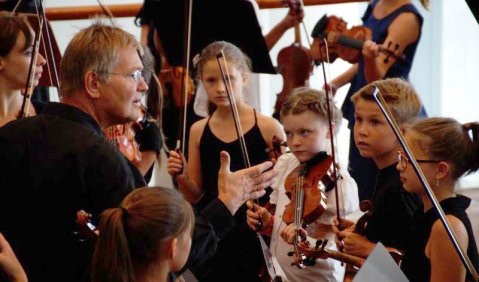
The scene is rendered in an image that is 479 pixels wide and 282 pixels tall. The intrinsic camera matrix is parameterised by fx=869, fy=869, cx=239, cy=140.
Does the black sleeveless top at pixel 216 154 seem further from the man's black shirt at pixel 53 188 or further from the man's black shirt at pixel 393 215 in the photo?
the man's black shirt at pixel 53 188

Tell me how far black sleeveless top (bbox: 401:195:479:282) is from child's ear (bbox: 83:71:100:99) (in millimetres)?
823

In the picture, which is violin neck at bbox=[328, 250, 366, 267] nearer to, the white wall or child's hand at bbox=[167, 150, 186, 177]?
child's hand at bbox=[167, 150, 186, 177]

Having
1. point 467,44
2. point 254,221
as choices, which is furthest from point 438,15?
point 254,221

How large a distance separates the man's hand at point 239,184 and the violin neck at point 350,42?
1.39 m

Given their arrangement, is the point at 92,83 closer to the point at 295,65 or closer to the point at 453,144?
the point at 453,144

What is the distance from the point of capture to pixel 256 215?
100.0 inches

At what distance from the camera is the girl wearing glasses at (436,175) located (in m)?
2.01

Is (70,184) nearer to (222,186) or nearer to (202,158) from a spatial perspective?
(222,186)

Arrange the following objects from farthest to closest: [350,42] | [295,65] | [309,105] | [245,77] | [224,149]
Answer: [295,65] → [350,42] → [245,77] → [224,149] → [309,105]

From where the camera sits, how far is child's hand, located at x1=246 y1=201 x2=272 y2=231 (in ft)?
8.29

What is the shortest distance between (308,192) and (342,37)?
118 cm

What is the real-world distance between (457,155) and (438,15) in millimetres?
3945

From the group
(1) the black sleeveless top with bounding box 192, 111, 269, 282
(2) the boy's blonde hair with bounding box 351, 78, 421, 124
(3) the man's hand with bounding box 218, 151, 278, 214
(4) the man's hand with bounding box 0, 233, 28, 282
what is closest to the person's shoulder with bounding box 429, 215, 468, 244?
(3) the man's hand with bounding box 218, 151, 278, 214

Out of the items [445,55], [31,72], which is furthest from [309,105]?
[445,55]
